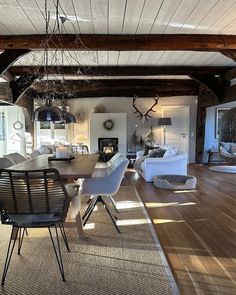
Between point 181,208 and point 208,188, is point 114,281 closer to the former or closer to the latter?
point 181,208

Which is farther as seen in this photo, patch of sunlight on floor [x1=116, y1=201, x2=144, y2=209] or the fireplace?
the fireplace

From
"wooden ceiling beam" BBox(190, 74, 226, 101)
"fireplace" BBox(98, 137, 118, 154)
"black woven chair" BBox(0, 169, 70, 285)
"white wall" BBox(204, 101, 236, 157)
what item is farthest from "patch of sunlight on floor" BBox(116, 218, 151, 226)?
"white wall" BBox(204, 101, 236, 157)

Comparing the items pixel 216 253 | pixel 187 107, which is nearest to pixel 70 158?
pixel 216 253

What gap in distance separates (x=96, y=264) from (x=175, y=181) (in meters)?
3.95

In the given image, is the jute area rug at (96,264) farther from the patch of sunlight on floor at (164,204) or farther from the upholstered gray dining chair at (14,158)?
the upholstered gray dining chair at (14,158)

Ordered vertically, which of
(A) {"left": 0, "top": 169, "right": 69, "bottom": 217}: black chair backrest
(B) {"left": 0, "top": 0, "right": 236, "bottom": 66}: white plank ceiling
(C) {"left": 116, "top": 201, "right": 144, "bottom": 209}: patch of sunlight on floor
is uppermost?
(B) {"left": 0, "top": 0, "right": 236, "bottom": 66}: white plank ceiling

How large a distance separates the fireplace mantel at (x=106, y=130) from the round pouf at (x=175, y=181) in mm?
3661

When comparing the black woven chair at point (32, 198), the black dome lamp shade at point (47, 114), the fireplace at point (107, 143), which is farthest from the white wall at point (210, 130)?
the black woven chair at point (32, 198)

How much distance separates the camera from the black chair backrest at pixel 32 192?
7.11ft

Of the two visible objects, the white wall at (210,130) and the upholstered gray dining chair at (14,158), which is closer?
the upholstered gray dining chair at (14,158)

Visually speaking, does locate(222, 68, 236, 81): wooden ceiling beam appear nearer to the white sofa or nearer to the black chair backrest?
the white sofa

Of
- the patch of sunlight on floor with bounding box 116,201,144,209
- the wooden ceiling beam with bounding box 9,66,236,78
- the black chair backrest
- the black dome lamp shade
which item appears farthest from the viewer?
the wooden ceiling beam with bounding box 9,66,236,78

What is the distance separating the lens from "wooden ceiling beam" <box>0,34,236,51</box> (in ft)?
13.9

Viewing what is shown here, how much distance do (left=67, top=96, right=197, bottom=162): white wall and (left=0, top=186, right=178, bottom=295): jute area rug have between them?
21.8ft
